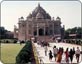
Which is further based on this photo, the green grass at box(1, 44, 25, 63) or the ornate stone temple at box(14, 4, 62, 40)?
the ornate stone temple at box(14, 4, 62, 40)

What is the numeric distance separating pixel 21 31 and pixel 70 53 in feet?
98.9

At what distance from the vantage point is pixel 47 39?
35656mm

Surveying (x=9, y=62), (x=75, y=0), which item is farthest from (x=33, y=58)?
(x=75, y=0)

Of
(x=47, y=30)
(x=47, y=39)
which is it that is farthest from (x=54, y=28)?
(x=47, y=39)

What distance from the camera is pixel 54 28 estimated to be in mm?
44438

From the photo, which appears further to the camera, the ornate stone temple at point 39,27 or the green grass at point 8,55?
the ornate stone temple at point 39,27

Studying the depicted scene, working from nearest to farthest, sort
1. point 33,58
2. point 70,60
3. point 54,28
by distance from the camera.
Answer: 1. point 33,58
2. point 70,60
3. point 54,28

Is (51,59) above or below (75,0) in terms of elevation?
below

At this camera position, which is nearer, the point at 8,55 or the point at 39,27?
the point at 8,55

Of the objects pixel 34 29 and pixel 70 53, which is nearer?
pixel 70 53

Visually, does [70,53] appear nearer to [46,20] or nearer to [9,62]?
[9,62]

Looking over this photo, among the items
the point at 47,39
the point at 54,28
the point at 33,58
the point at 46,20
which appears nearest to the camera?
the point at 33,58

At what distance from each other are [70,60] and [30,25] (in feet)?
109

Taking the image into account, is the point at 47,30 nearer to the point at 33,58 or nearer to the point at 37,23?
the point at 37,23
